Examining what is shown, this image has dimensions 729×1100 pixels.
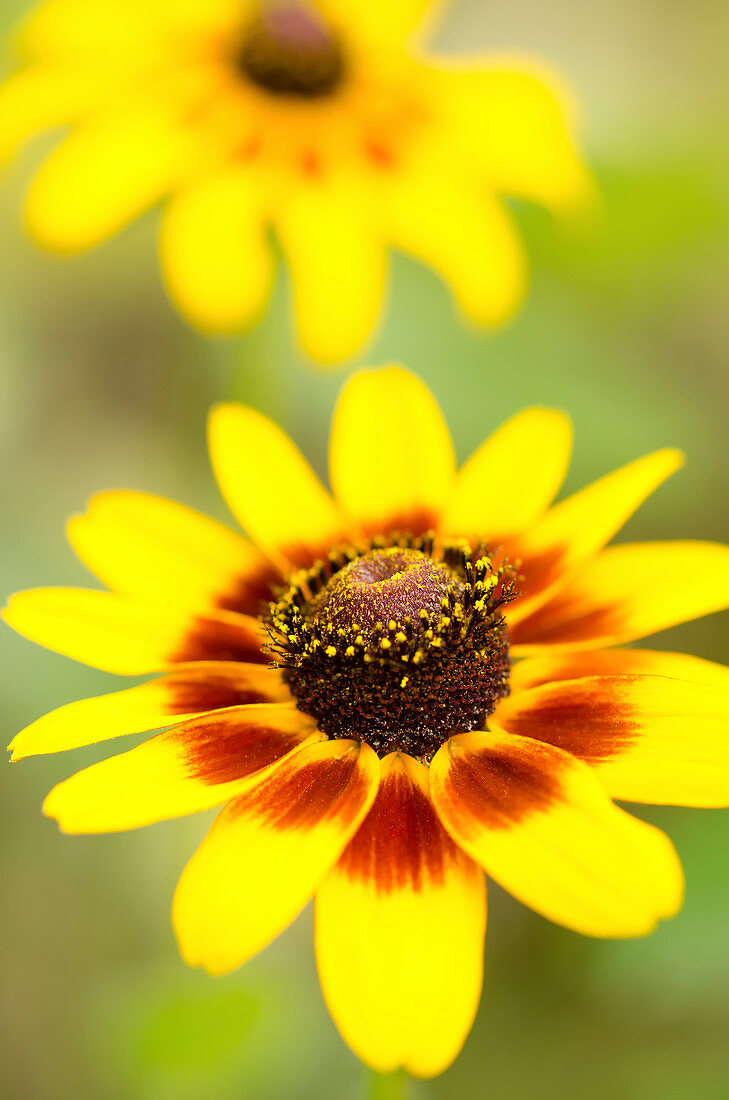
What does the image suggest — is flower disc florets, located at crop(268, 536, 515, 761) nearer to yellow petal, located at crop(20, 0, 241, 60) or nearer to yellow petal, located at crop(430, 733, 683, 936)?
yellow petal, located at crop(430, 733, 683, 936)

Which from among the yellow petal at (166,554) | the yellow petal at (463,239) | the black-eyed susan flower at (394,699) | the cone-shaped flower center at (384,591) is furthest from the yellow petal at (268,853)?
the yellow petal at (463,239)

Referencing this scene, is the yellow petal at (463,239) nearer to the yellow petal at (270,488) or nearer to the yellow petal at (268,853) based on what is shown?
the yellow petal at (270,488)

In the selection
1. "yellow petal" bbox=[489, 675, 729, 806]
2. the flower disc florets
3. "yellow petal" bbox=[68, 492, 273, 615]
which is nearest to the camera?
"yellow petal" bbox=[489, 675, 729, 806]

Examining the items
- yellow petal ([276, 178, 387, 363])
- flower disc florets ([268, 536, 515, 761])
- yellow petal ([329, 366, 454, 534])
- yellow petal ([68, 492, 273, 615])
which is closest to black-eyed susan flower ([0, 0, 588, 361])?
yellow petal ([276, 178, 387, 363])

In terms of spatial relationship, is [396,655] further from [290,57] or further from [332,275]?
[290,57]

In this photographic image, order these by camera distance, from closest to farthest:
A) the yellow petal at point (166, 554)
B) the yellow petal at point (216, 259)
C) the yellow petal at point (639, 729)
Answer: the yellow petal at point (639, 729) < the yellow petal at point (166, 554) < the yellow petal at point (216, 259)
